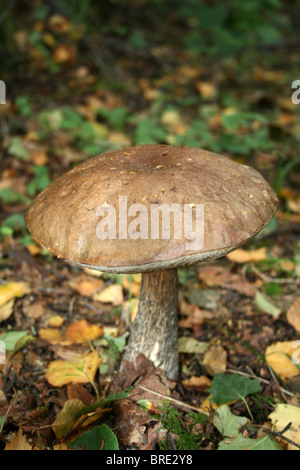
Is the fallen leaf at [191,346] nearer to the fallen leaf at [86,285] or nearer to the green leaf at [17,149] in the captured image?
the fallen leaf at [86,285]

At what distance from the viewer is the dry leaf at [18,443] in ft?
4.52

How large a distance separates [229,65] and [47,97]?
106 inches

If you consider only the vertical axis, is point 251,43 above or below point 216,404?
above

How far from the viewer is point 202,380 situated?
1.79 meters

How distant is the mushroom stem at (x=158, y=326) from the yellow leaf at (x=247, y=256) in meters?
0.87

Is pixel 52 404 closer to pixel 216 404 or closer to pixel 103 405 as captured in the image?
pixel 103 405

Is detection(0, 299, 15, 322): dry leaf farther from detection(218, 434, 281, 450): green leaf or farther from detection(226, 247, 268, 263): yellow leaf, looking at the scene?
detection(226, 247, 268, 263): yellow leaf

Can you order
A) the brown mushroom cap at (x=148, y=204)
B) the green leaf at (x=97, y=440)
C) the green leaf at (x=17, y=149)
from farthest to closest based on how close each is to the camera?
the green leaf at (x=17, y=149) < the green leaf at (x=97, y=440) < the brown mushroom cap at (x=148, y=204)

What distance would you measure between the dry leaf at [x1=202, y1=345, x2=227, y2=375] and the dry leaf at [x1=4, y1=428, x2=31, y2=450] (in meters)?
0.87

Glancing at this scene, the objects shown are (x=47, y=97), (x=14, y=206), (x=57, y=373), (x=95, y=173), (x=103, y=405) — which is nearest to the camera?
(x=95, y=173)

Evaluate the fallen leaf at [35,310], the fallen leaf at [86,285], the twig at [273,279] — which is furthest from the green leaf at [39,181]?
the twig at [273,279]

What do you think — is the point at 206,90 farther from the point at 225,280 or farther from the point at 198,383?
the point at 198,383

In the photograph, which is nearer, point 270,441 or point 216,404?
point 270,441

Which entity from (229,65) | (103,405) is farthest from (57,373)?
(229,65)
